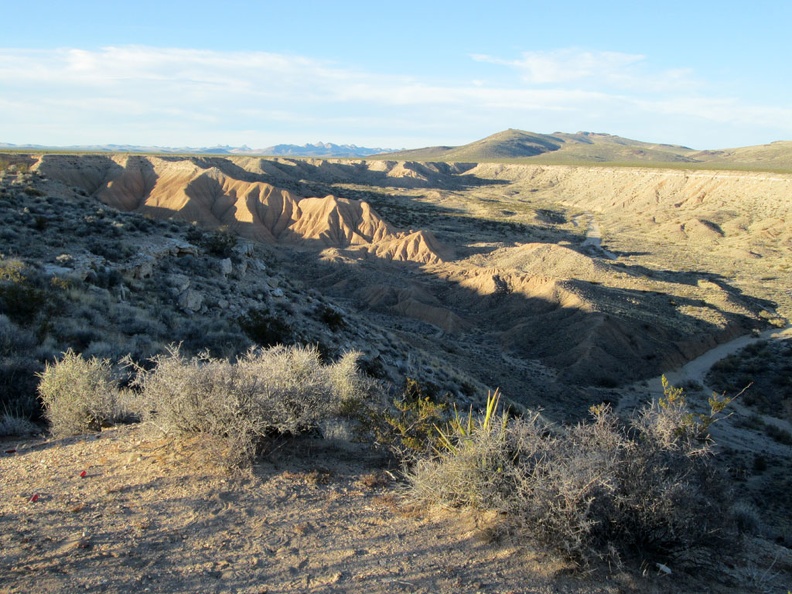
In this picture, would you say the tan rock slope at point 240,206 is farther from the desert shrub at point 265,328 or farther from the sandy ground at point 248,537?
the sandy ground at point 248,537

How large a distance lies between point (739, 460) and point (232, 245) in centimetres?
1846

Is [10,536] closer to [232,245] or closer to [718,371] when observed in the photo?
[232,245]

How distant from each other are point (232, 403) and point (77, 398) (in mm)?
2606

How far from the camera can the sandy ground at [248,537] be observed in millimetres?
4090

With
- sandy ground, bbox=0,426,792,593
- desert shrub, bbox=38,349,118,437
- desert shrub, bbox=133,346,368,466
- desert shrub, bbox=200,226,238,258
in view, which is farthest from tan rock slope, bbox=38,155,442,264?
sandy ground, bbox=0,426,792,593

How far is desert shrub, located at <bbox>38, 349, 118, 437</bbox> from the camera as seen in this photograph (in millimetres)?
6707

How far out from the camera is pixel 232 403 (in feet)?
18.5

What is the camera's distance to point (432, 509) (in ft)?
17.1

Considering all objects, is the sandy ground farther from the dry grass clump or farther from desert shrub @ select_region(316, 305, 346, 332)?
desert shrub @ select_region(316, 305, 346, 332)

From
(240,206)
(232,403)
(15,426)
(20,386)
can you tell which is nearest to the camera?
(232,403)

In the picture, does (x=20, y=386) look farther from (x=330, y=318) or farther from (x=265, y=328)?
(x=330, y=318)

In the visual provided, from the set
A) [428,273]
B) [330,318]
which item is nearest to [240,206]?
[428,273]

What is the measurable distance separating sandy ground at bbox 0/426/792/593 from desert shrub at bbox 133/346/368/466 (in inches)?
10.8

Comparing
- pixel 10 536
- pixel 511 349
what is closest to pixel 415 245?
pixel 511 349
